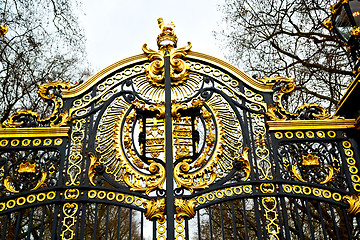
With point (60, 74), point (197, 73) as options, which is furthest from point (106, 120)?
point (60, 74)

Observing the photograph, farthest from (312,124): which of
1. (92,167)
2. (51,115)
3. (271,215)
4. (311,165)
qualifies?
(51,115)

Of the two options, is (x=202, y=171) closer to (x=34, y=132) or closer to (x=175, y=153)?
(x=175, y=153)

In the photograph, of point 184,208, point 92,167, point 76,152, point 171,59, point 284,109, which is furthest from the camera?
point 171,59

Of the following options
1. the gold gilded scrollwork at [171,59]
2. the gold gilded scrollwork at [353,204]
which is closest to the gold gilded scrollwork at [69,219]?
the gold gilded scrollwork at [171,59]

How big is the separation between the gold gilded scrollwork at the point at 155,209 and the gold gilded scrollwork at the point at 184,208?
0.17 meters

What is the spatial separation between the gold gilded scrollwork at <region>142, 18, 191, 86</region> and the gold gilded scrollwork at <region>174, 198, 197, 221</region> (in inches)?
67.9

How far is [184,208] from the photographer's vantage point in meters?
4.24

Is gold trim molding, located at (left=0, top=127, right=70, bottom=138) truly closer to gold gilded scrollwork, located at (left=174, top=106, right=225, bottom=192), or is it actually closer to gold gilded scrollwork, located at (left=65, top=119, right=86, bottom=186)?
gold gilded scrollwork, located at (left=65, top=119, right=86, bottom=186)

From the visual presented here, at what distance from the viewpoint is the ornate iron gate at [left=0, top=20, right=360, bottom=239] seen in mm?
4309

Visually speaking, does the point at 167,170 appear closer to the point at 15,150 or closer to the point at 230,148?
the point at 230,148

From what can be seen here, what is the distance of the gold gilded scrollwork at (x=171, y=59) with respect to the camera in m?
5.13

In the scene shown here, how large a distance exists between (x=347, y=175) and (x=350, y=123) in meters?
0.71

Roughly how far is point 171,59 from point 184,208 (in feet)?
7.05

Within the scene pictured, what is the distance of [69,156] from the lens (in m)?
4.73
